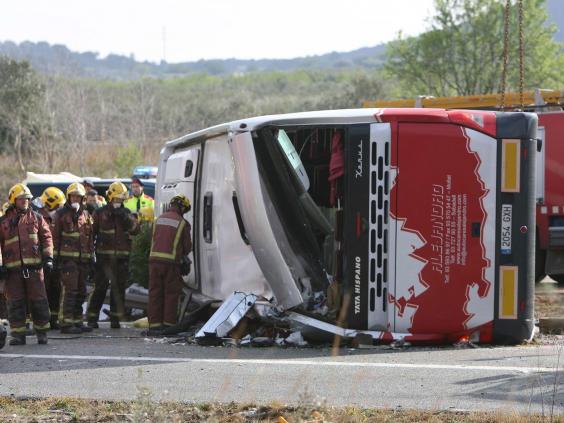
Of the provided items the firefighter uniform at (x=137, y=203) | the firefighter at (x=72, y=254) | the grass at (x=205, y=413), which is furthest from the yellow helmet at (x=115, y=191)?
the grass at (x=205, y=413)

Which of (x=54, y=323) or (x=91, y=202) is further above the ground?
(x=91, y=202)

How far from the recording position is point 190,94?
285 feet

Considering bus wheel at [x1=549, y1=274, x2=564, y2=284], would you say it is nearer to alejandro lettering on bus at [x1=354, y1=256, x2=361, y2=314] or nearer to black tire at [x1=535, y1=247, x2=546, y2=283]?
black tire at [x1=535, y1=247, x2=546, y2=283]

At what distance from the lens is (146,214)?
14.7 metres

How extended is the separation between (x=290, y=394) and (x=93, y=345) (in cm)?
348

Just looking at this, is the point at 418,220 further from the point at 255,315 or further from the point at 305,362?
the point at 255,315

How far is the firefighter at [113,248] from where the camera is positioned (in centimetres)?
Answer: 1226

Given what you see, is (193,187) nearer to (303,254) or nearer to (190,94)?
(303,254)

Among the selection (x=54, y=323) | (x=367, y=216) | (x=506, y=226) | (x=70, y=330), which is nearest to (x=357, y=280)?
(x=367, y=216)

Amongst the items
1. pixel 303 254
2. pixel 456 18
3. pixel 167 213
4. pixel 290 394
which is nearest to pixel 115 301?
pixel 167 213

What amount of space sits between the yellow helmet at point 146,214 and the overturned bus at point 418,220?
5.15 meters

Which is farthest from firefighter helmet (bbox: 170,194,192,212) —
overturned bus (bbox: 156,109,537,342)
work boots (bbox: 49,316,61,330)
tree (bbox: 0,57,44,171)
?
tree (bbox: 0,57,44,171)

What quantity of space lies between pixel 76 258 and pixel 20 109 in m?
31.4

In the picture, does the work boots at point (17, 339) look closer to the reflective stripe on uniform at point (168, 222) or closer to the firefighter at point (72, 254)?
the firefighter at point (72, 254)
